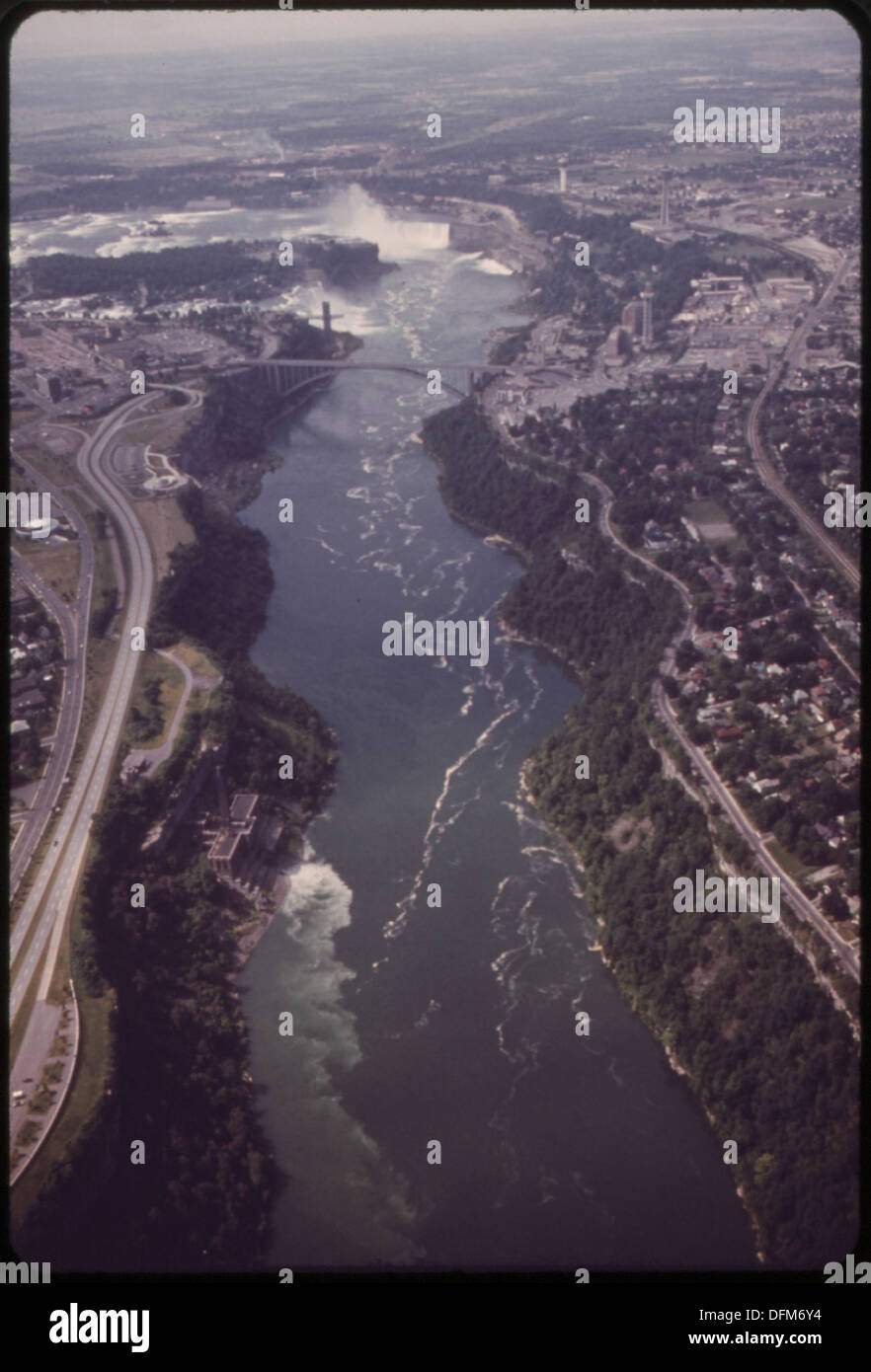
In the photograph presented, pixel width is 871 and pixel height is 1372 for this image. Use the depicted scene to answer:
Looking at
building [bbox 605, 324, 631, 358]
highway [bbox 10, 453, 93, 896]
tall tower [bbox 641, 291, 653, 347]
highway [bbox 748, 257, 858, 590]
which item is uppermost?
tall tower [bbox 641, 291, 653, 347]

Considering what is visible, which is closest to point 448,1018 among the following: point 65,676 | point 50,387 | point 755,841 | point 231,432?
point 755,841

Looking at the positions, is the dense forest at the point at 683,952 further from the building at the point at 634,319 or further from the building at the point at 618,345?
the building at the point at 634,319

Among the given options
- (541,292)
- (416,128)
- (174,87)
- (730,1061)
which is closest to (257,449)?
(541,292)

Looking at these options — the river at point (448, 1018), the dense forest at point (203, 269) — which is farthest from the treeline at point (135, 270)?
the river at point (448, 1018)

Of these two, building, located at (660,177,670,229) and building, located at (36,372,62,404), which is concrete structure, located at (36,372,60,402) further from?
building, located at (660,177,670,229)

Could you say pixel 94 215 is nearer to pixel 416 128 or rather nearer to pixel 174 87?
pixel 174 87

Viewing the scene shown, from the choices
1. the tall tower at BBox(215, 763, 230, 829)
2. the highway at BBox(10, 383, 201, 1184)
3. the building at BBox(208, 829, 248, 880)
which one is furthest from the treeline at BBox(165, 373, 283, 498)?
the building at BBox(208, 829, 248, 880)

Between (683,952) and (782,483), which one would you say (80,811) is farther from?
(782,483)
